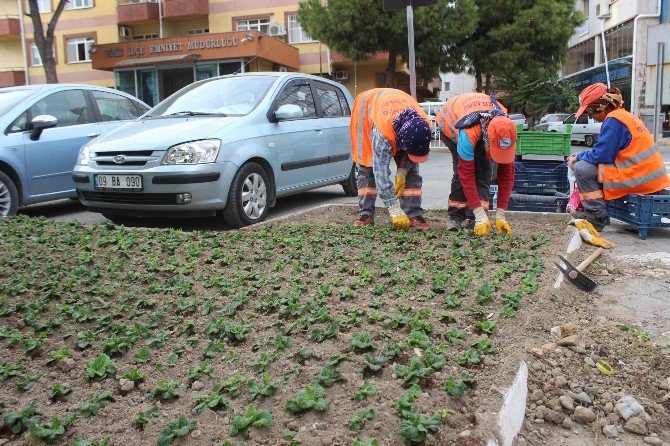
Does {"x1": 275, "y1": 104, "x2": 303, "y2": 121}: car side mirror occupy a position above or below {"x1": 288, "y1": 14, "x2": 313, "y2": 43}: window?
below

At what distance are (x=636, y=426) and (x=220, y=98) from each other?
5967 millimetres

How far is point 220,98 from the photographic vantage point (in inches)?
295

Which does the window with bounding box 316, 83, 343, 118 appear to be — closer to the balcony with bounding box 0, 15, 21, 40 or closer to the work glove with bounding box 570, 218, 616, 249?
the work glove with bounding box 570, 218, 616, 249

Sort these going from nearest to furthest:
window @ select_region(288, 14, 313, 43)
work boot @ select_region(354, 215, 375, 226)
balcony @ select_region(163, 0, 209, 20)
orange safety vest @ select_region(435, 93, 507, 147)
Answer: orange safety vest @ select_region(435, 93, 507, 147)
work boot @ select_region(354, 215, 375, 226)
window @ select_region(288, 14, 313, 43)
balcony @ select_region(163, 0, 209, 20)

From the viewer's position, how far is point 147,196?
638 centimetres

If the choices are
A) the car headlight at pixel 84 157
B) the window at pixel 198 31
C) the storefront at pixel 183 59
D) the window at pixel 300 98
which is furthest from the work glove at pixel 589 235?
the window at pixel 198 31

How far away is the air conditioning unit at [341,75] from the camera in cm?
3306

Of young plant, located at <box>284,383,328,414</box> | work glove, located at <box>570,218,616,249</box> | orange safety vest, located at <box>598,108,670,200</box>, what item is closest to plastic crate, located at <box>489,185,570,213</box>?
orange safety vest, located at <box>598,108,670,200</box>

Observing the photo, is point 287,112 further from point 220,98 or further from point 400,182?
point 400,182

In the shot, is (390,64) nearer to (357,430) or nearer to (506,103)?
(357,430)

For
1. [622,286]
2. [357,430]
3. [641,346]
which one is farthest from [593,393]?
[622,286]

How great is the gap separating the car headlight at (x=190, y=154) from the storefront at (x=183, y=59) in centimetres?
2235

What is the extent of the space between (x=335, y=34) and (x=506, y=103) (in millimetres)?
30928

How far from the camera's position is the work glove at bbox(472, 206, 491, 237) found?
537 cm
